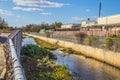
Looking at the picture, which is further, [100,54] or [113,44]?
[100,54]

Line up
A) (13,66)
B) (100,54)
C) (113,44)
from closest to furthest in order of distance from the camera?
1. (13,66)
2. (113,44)
3. (100,54)

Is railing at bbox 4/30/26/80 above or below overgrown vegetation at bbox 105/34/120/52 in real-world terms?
above

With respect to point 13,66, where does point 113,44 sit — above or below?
below

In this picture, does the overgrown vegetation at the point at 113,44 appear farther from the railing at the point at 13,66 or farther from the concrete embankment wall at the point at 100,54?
the railing at the point at 13,66

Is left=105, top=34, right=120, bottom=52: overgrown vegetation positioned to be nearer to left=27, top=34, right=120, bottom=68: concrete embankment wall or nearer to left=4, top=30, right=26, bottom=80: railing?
left=27, top=34, right=120, bottom=68: concrete embankment wall

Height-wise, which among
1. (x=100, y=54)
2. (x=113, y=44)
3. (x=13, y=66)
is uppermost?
(x=13, y=66)

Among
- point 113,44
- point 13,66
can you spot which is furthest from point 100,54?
point 13,66

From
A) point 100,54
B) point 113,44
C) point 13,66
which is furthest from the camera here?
point 100,54

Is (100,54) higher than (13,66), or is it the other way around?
(13,66)

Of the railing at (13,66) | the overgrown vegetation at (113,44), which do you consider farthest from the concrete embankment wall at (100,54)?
the railing at (13,66)

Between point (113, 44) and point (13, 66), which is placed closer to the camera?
point (13, 66)

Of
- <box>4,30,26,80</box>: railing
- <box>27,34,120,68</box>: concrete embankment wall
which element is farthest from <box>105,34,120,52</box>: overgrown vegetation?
<box>4,30,26,80</box>: railing

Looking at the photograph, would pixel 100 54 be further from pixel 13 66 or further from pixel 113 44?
pixel 13 66

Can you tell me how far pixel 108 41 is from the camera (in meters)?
34.6
